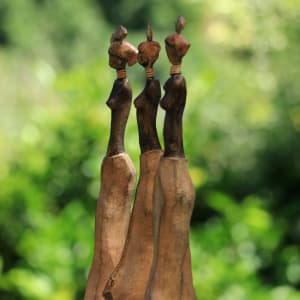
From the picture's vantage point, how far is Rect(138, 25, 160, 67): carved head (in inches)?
44.5

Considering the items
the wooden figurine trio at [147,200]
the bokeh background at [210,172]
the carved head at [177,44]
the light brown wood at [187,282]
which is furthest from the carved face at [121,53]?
the bokeh background at [210,172]

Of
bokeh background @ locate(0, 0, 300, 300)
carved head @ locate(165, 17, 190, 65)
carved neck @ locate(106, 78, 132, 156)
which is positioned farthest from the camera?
bokeh background @ locate(0, 0, 300, 300)

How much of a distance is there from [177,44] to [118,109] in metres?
0.17

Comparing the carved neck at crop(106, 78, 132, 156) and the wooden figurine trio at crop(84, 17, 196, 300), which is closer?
the wooden figurine trio at crop(84, 17, 196, 300)

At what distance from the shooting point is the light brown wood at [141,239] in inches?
45.7

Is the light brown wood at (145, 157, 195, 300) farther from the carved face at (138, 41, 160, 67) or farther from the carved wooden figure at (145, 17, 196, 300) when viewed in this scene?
the carved face at (138, 41, 160, 67)

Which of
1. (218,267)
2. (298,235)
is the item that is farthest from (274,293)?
(298,235)

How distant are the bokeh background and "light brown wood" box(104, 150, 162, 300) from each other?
180 cm

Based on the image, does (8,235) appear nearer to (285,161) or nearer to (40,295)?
(40,295)

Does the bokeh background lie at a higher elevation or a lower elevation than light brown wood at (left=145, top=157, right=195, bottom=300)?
higher

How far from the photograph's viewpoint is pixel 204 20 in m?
12.9

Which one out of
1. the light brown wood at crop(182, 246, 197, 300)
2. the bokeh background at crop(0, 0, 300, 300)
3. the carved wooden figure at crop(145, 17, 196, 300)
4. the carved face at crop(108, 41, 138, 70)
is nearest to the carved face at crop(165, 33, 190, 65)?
the carved wooden figure at crop(145, 17, 196, 300)

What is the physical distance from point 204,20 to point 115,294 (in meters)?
12.0

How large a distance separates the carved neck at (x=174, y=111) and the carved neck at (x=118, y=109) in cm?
11
